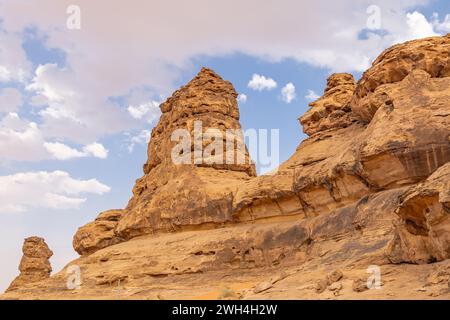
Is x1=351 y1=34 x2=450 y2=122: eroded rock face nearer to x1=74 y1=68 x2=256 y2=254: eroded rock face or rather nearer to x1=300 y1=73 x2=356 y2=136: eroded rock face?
x1=300 y1=73 x2=356 y2=136: eroded rock face

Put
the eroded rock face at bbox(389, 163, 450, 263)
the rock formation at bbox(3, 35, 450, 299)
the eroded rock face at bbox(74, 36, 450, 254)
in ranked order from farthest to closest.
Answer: the eroded rock face at bbox(74, 36, 450, 254)
the rock formation at bbox(3, 35, 450, 299)
the eroded rock face at bbox(389, 163, 450, 263)

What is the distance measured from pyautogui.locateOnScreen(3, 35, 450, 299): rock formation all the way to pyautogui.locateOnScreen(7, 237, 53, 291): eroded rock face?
19447 mm

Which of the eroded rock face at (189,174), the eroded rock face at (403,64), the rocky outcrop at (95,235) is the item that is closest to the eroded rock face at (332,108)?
the eroded rock face at (403,64)

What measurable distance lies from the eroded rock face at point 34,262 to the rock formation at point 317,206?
1945 centimetres

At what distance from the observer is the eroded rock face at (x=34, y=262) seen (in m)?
47.7

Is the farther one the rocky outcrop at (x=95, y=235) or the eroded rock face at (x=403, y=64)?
the rocky outcrop at (x=95, y=235)

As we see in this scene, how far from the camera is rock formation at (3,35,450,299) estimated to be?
1242 centimetres

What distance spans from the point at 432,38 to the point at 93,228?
90.0ft

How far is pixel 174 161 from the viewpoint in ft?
107

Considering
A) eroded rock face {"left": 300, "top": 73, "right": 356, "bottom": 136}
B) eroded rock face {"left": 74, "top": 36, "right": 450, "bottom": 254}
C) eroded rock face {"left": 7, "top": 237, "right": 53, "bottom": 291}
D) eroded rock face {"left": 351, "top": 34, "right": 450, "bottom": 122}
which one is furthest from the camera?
eroded rock face {"left": 7, "top": 237, "right": 53, "bottom": 291}

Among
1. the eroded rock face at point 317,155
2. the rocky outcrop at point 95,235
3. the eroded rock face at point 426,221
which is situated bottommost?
the eroded rock face at point 426,221

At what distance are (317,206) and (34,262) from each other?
35.6 metres

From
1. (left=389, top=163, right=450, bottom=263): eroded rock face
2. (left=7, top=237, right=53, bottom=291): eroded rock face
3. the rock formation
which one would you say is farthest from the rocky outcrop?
(left=389, top=163, right=450, bottom=263): eroded rock face

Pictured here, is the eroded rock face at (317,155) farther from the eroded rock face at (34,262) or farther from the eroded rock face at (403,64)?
the eroded rock face at (34,262)
